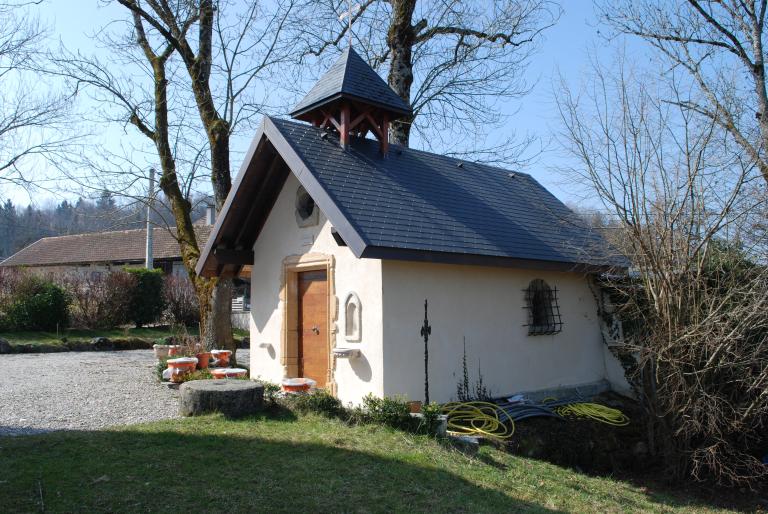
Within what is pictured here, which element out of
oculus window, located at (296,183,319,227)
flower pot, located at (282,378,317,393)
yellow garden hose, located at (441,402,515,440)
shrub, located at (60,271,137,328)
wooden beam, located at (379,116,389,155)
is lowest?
yellow garden hose, located at (441,402,515,440)

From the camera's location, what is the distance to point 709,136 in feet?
25.6

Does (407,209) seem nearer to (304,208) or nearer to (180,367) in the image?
(304,208)

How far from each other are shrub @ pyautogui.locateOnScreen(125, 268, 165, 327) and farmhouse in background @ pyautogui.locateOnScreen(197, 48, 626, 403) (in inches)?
466

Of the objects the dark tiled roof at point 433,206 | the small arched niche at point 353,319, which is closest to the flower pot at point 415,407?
the small arched niche at point 353,319

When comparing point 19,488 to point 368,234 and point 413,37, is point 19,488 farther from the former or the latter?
point 413,37

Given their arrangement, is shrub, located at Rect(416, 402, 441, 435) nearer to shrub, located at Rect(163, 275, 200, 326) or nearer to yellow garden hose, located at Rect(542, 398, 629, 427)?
yellow garden hose, located at Rect(542, 398, 629, 427)

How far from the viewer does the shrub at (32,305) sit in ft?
63.4

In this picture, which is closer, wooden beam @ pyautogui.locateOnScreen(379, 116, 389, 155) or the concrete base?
the concrete base

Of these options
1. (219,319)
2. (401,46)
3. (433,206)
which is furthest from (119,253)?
(433,206)

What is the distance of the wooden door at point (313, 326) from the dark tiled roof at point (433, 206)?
→ 1757 millimetres

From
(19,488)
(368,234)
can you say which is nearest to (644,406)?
(368,234)

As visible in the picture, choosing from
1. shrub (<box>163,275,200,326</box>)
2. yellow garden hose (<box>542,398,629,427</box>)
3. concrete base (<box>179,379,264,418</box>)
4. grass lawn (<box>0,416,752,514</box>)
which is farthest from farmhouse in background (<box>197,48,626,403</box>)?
shrub (<box>163,275,200,326</box>)

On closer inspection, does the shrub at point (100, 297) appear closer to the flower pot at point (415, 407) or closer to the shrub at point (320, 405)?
the shrub at point (320, 405)

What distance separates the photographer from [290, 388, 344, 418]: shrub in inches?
329
